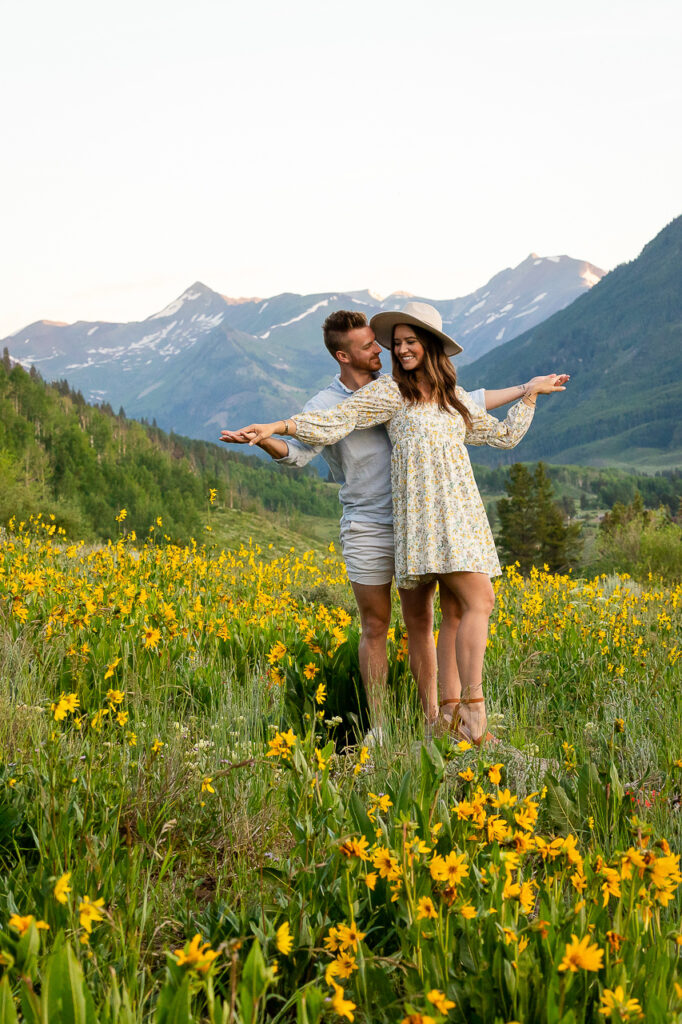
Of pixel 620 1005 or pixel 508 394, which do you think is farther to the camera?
pixel 508 394

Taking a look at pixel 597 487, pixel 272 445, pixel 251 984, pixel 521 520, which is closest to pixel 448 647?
pixel 272 445

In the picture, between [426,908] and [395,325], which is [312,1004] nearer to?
[426,908]

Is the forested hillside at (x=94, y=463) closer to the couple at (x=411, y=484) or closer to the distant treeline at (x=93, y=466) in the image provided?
the distant treeline at (x=93, y=466)

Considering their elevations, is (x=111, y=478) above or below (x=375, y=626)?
above

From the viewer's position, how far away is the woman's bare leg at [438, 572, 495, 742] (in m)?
3.87

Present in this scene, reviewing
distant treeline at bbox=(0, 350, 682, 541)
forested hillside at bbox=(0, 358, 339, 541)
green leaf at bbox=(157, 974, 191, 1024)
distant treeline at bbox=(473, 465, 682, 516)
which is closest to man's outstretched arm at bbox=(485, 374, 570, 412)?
green leaf at bbox=(157, 974, 191, 1024)

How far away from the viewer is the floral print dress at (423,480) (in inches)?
151

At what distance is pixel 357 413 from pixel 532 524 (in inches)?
2185

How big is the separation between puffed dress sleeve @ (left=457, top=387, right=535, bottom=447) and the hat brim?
9.2 inches

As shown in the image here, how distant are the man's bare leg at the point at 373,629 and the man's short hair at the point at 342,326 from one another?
4.04 ft

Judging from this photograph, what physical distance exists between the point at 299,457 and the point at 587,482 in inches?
7458

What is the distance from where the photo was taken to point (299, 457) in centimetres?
402

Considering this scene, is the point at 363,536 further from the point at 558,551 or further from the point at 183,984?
the point at 558,551

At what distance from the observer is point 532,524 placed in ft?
190
